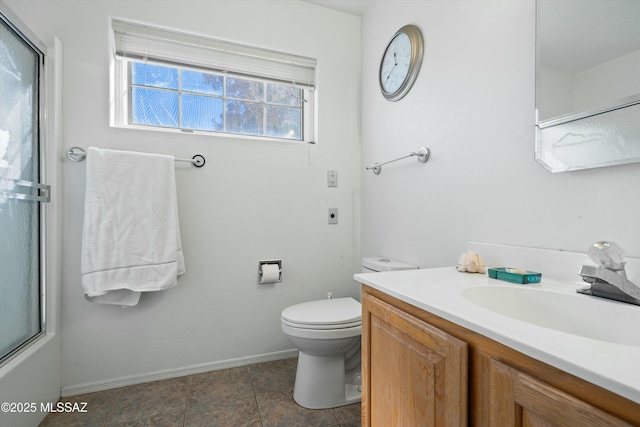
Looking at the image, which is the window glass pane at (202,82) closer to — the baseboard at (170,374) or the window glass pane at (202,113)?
the window glass pane at (202,113)

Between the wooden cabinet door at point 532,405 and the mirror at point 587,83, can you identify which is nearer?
the wooden cabinet door at point 532,405

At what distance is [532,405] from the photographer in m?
0.45

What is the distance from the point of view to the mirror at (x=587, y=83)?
0.75 metres

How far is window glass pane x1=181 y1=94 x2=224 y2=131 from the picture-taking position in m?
1.85

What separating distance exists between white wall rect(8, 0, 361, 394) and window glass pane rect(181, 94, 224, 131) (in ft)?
0.51

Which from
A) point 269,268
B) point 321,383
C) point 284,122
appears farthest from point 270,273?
point 284,122

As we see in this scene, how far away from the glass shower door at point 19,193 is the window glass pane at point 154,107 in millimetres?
433

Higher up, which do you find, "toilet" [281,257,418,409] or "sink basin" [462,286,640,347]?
"sink basin" [462,286,640,347]

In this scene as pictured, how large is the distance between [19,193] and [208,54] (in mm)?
1237

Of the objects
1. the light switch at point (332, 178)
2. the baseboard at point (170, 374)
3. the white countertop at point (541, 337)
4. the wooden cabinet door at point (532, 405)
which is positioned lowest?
the baseboard at point (170, 374)

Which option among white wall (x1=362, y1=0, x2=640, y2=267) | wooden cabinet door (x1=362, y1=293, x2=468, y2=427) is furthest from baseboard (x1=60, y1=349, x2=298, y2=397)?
wooden cabinet door (x1=362, y1=293, x2=468, y2=427)

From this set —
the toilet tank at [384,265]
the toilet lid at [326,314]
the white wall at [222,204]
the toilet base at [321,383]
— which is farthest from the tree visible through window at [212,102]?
the toilet base at [321,383]

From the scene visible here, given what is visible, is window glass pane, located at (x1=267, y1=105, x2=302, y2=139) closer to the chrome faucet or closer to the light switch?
the light switch

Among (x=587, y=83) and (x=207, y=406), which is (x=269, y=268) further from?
(x=587, y=83)
